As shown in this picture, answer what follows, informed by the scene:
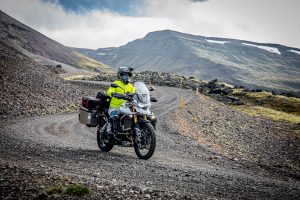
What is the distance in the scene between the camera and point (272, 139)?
32.2 metres

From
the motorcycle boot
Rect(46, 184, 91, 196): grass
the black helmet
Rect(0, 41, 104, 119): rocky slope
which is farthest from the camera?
Rect(0, 41, 104, 119): rocky slope

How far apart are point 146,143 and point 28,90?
25.2 meters

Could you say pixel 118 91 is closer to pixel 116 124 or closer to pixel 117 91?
pixel 117 91

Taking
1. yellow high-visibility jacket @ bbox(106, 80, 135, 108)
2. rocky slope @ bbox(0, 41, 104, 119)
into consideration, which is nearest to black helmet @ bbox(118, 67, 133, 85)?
yellow high-visibility jacket @ bbox(106, 80, 135, 108)

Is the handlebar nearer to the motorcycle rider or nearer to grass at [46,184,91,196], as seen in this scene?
the motorcycle rider

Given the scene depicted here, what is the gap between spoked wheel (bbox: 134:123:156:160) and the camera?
10.8 metres

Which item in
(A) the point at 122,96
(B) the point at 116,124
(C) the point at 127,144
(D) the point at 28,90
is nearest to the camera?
(A) the point at 122,96

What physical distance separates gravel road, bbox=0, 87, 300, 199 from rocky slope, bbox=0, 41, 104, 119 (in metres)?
11.9

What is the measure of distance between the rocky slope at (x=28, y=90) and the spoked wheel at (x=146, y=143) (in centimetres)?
1566

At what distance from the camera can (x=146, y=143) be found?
11.2 metres

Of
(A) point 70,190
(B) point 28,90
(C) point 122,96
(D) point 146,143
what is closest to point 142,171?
(D) point 146,143

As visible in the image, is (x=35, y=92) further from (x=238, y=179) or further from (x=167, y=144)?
(x=238, y=179)

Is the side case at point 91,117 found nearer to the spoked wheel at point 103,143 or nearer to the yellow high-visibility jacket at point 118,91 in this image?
the spoked wheel at point 103,143

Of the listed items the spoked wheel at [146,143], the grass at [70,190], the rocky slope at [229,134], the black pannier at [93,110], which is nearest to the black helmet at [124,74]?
the black pannier at [93,110]
